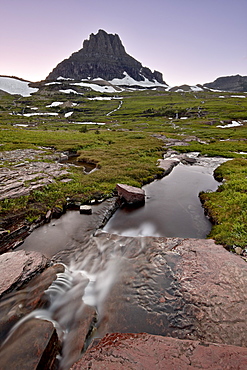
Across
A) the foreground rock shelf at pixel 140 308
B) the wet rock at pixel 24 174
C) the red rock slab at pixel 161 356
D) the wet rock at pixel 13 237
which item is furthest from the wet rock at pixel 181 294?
the wet rock at pixel 24 174

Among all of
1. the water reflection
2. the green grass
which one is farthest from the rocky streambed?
the water reflection

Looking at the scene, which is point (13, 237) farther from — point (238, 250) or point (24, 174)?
point (238, 250)

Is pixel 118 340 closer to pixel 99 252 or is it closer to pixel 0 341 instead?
pixel 0 341

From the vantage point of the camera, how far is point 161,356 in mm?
5086

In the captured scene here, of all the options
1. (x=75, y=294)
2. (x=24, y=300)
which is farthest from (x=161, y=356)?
(x=24, y=300)

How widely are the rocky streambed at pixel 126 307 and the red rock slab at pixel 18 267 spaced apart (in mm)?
41

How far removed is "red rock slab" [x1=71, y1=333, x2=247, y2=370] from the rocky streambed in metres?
0.03

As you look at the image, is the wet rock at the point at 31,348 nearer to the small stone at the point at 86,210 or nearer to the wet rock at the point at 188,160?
the small stone at the point at 86,210

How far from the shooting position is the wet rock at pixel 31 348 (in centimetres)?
546

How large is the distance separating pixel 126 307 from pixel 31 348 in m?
3.42

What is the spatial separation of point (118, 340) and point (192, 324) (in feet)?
8.65

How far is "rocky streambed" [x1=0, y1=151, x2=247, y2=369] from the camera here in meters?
5.33

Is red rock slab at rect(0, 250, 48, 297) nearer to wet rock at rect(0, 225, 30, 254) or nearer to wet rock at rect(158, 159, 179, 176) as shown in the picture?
wet rock at rect(0, 225, 30, 254)

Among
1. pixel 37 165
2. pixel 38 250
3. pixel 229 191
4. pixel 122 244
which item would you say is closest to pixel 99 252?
pixel 122 244
